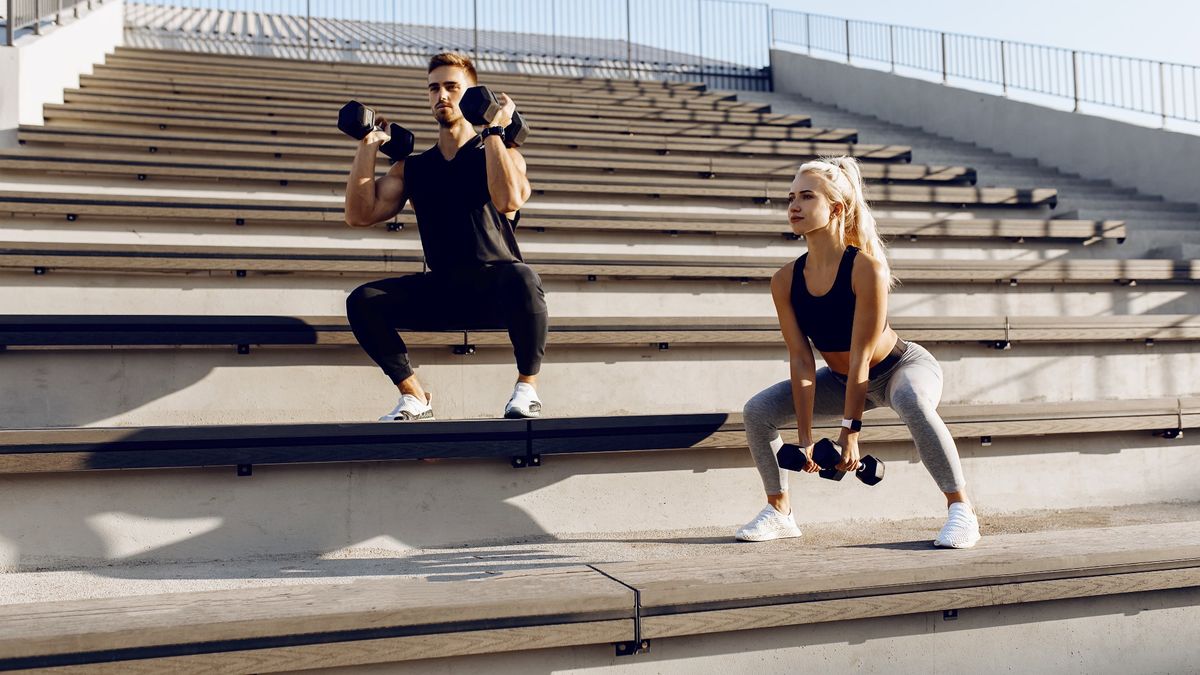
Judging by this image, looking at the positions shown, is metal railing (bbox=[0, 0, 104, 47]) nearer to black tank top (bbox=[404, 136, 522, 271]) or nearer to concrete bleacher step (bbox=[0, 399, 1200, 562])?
black tank top (bbox=[404, 136, 522, 271])

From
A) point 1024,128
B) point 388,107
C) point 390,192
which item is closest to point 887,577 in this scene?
point 390,192

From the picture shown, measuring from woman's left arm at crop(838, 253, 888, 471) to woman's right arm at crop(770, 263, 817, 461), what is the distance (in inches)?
3.9

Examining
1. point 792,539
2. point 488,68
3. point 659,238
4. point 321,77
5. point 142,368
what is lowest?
point 792,539

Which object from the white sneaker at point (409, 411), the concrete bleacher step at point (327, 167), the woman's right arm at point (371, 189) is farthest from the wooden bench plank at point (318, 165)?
the white sneaker at point (409, 411)

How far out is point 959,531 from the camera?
2.14 meters

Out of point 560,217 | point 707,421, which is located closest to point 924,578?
point 707,421

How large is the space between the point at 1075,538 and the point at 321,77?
26.1 ft

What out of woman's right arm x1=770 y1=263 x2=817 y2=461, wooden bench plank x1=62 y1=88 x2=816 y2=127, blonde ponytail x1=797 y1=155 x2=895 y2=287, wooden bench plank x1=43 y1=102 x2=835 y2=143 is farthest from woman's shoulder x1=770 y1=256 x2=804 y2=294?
wooden bench plank x1=62 y1=88 x2=816 y2=127

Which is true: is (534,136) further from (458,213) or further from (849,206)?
(849,206)

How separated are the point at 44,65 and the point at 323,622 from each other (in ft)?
19.6

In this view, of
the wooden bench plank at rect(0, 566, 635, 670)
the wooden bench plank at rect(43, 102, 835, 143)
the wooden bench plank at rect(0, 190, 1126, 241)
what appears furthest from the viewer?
the wooden bench plank at rect(43, 102, 835, 143)

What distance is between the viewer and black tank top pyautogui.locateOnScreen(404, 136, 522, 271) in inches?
113

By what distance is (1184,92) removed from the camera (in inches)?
283

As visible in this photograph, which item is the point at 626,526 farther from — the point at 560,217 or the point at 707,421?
the point at 560,217
